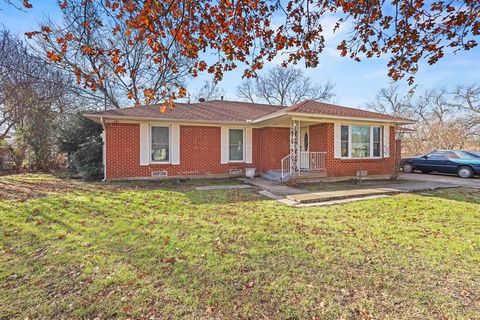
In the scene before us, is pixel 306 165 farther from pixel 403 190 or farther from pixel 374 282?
pixel 374 282

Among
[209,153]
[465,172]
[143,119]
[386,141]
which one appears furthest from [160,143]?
[465,172]

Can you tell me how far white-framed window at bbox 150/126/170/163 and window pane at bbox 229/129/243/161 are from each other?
116 inches

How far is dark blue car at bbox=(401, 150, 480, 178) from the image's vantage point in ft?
39.2

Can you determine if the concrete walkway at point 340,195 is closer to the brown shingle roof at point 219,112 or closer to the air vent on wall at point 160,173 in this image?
the brown shingle roof at point 219,112

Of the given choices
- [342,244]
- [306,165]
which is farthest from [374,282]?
[306,165]

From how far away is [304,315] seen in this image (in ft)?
7.39

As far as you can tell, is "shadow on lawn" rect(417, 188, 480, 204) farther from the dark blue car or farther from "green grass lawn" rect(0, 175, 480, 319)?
the dark blue car

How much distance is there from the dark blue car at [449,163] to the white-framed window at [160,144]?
45.5 feet

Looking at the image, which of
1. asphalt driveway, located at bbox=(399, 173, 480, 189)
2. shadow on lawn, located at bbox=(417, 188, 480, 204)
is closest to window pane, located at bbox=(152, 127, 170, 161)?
shadow on lawn, located at bbox=(417, 188, 480, 204)

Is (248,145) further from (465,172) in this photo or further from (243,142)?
(465,172)

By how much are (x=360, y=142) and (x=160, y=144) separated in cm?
890

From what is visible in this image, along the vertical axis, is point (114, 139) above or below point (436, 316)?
above

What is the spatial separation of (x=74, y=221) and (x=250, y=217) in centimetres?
354

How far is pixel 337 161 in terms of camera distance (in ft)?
34.6
